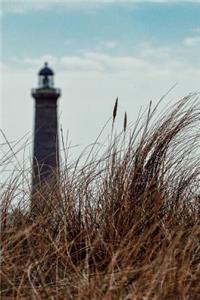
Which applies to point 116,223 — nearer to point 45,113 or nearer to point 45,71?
point 45,113

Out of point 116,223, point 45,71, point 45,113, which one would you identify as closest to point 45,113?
point 45,113

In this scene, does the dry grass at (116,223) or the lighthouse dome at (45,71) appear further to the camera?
the lighthouse dome at (45,71)

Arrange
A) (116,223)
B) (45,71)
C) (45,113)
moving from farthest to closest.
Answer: (45,71) < (45,113) < (116,223)

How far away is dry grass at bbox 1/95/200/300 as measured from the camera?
1759 mm

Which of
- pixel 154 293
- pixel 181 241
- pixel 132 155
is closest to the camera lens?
pixel 154 293

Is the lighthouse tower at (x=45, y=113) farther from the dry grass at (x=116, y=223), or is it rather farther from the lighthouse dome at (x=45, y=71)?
the dry grass at (x=116, y=223)

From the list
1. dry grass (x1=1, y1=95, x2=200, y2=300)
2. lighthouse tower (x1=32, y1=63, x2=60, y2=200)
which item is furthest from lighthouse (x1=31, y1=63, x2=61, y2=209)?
dry grass (x1=1, y1=95, x2=200, y2=300)

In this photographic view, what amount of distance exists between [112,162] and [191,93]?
40 cm

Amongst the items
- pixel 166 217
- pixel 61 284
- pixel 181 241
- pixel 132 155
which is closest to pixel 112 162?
pixel 132 155

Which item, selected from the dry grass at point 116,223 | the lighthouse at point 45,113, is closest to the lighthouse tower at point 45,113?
the lighthouse at point 45,113

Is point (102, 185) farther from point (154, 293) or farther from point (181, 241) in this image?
point (154, 293)

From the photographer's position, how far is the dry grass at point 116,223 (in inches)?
69.2

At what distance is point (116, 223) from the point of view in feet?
7.32

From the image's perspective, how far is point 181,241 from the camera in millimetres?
1978
